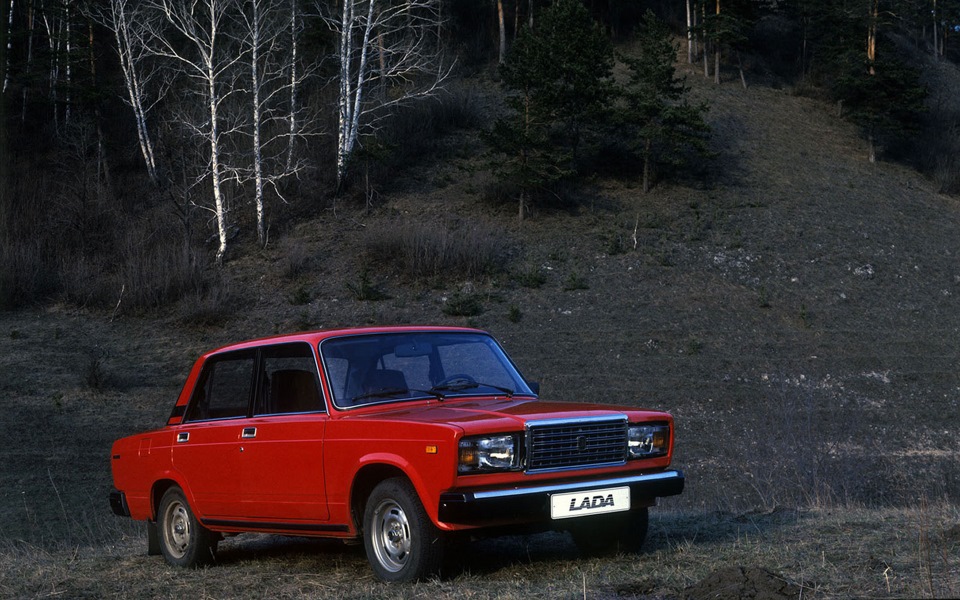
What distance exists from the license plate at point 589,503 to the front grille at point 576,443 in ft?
0.64

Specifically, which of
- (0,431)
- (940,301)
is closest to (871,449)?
(940,301)

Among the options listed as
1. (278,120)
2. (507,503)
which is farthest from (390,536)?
(278,120)

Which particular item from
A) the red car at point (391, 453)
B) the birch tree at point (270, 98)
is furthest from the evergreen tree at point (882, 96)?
the red car at point (391, 453)

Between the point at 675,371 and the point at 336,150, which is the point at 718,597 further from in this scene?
the point at 336,150

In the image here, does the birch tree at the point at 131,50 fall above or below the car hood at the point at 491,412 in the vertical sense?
above

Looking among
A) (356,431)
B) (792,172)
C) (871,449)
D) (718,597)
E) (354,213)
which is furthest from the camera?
(792,172)

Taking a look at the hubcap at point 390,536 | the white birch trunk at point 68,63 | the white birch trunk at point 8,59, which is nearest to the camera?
the hubcap at point 390,536

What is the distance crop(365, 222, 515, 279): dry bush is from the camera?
91.4 ft

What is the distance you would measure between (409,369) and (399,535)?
4.31 feet

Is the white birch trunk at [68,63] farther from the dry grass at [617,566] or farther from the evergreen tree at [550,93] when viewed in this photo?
the dry grass at [617,566]

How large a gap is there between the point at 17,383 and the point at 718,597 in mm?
20100

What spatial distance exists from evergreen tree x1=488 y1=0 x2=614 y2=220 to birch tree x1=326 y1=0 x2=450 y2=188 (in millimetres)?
2689

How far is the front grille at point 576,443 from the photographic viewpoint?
20.2 ft

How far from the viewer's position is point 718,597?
5.20 m
